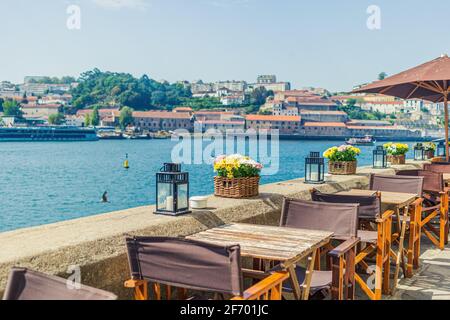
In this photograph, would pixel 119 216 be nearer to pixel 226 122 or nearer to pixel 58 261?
pixel 58 261

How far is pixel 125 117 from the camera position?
124m

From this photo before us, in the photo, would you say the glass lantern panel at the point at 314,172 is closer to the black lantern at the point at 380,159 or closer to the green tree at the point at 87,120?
the black lantern at the point at 380,159

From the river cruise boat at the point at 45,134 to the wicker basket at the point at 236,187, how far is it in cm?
9918

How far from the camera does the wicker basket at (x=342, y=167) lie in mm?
7000

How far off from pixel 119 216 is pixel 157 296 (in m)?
1.10

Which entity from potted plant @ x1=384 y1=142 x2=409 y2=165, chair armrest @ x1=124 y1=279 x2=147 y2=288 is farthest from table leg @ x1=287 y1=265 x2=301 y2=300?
potted plant @ x1=384 y1=142 x2=409 y2=165

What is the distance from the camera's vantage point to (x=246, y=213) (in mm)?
4016

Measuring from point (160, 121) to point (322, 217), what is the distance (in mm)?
126460

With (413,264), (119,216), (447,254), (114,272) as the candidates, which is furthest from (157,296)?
(447,254)

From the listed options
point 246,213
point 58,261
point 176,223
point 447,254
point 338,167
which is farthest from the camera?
point 338,167

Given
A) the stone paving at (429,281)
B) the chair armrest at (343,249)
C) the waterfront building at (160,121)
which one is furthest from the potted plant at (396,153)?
the waterfront building at (160,121)

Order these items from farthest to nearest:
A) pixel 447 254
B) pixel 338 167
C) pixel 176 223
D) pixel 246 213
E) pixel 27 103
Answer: pixel 27 103
pixel 338 167
pixel 447 254
pixel 246 213
pixel 176 223

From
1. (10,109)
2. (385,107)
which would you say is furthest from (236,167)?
(385,107)

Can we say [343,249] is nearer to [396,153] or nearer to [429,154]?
[396,153]
